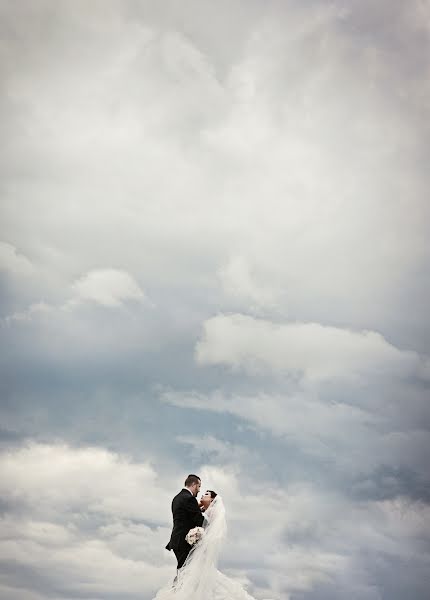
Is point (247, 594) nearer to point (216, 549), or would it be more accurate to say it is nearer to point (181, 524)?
point (216, 549)

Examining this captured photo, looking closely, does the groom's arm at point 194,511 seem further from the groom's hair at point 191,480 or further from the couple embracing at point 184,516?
the groom's hair at point 191,480

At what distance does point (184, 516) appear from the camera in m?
18.0

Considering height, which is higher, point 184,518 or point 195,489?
point 195,489

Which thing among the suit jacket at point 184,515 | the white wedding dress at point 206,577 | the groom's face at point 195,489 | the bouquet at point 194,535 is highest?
the groom's face at point 195,489

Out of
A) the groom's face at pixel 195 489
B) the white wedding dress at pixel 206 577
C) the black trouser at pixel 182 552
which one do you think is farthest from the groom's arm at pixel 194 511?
the black trouser at pixel 182 552

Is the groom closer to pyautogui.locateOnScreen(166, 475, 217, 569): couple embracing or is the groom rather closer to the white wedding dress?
pyautogui.locateOnScreen(166, 475, 217, 569): couple embracing

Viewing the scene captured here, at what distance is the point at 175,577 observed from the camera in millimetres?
17891

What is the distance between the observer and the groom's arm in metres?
18.0

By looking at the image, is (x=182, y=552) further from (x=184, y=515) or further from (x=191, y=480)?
(x=191, y=480)

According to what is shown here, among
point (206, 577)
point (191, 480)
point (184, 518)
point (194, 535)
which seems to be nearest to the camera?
point (206, 577)

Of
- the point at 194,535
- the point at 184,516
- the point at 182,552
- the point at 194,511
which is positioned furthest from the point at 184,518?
the point at 182,552

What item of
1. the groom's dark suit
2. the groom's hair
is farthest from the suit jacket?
the groom's hair

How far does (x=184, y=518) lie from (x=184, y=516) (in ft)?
0.18

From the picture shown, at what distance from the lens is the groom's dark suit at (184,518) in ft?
59.1
